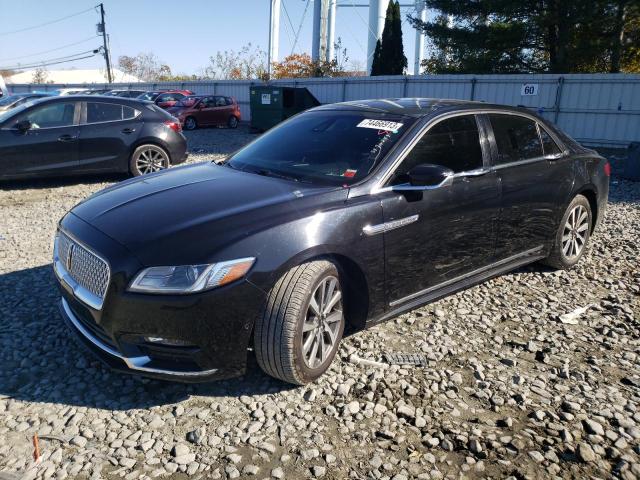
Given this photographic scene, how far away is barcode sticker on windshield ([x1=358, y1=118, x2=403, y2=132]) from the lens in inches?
147

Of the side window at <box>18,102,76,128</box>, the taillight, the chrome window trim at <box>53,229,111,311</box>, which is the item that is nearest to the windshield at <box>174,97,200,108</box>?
the taillight

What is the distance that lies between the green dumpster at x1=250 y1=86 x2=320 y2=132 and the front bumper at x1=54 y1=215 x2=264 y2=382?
59.5ft

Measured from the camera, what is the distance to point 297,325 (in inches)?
114

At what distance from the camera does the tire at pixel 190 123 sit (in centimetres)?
2230

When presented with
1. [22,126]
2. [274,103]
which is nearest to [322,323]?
[22,126]

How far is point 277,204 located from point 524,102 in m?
17.3

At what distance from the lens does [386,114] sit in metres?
3.96

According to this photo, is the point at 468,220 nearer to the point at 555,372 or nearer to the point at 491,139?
the point at 491,139

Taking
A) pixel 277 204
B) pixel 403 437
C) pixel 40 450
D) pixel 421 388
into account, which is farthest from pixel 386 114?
pixel 40 450

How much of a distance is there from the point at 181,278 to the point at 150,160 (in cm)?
735

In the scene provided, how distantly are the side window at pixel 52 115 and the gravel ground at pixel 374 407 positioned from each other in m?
5.23

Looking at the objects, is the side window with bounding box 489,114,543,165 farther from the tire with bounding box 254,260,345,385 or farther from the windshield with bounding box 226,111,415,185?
the tire with bounding box 254,260,345,385

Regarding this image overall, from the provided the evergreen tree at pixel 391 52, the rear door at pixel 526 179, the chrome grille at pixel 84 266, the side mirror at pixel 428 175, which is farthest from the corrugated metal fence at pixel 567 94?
the chrome grille at pixel 84 266

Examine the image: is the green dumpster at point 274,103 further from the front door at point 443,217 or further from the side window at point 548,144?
the front door at point 443,217
